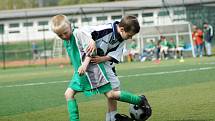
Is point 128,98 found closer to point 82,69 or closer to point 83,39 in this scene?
point 82,69

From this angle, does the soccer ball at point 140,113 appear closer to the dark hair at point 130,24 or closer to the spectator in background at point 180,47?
the dark hair at point 130,24

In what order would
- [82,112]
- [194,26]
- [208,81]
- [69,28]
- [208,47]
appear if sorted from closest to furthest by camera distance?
[69,28] < [82,112] < [208,81] < [208,47] < [194,26]

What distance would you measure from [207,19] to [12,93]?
83.6 feet

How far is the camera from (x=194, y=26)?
35.9 metres

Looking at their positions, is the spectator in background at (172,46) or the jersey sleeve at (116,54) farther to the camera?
the spectator in background at (172,46)

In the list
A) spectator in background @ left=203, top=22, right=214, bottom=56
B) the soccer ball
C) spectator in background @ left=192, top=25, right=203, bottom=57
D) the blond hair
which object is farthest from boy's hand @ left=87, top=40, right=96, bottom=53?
spectator in background @ left=192, top=25, right=203, bottom=57

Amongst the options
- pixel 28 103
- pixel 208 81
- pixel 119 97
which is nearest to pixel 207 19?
pixel 208 81

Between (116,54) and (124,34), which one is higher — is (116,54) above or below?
below

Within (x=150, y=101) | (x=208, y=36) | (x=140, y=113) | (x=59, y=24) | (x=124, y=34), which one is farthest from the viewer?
(x=208, y=36)

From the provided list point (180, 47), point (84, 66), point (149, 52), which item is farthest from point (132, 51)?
point (84, 66)

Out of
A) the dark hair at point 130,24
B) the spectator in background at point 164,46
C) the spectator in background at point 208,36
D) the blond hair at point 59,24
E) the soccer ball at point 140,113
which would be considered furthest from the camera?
the spectator in background at point 164,46

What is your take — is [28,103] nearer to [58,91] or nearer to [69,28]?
[58,91]

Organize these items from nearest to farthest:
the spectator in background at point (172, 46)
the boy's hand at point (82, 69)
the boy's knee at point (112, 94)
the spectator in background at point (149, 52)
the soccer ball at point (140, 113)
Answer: the boy's hand at point (82, 69)
the boy's knee at point (112, 94)
the soccer ball at point (140, 113)
the spectator in background at point (172, 46)
the spectator in background at point (149, 52)

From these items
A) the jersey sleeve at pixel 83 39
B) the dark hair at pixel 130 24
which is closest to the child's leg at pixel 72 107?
the jersey sleeve at pixel 83 39
